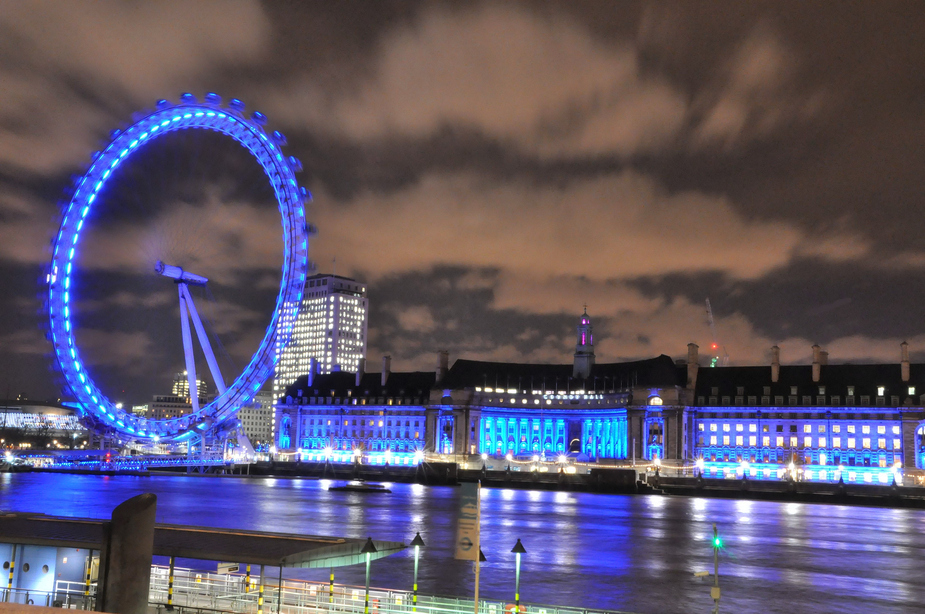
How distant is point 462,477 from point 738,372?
55.6 m

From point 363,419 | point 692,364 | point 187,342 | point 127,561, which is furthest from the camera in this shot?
point 363,419

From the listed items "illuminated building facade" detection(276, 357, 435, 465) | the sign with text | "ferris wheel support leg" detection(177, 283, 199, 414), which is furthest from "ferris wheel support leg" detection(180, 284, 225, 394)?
the sign with text

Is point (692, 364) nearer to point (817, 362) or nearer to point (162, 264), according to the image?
point (817, 362)

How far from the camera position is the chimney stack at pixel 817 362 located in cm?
15450

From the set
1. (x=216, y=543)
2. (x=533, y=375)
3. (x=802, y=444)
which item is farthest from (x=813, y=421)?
(x=216, y=543)

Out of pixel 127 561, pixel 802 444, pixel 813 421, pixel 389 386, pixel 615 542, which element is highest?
pixel 389 386

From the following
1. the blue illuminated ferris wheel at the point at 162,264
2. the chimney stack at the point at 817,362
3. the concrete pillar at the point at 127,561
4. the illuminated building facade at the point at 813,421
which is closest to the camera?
the concrete pillar at the point at 127,561

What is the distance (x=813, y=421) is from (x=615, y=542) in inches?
4151

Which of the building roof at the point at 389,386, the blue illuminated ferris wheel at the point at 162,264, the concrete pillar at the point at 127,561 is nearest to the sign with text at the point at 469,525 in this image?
the concrete pillar at the point at 127,561

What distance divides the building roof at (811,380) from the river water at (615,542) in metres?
51.8

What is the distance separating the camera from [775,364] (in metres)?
159

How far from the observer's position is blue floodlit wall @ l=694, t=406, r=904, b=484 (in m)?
144

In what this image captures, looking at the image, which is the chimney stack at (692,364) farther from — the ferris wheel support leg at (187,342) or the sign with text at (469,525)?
the sign with text at (469,525)

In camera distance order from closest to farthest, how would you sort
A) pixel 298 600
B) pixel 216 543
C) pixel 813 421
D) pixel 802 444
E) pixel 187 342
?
pixel 216 543, pixel 298 600, pixel 187 342, pixel 813 421, pixel 802 444
